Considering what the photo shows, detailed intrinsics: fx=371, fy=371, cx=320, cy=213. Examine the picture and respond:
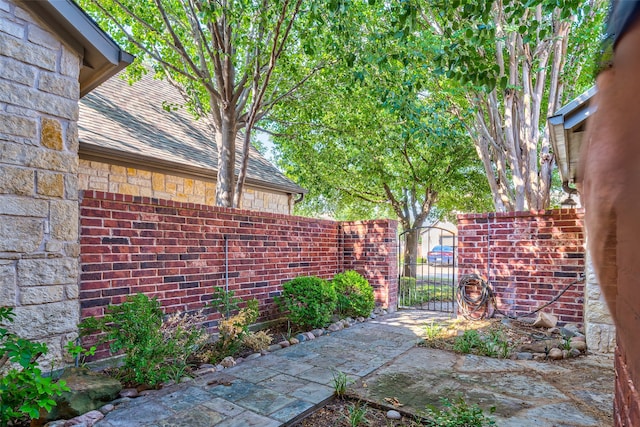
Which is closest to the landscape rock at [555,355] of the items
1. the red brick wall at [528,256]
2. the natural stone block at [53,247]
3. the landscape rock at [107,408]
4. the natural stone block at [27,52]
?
the red brick wall at [528,256]

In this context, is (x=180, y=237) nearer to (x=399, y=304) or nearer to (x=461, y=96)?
(x=399, y=304)

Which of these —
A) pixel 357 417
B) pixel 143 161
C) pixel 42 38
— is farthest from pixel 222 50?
pixel 357 417

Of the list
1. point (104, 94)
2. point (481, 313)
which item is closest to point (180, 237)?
point (481, 313)

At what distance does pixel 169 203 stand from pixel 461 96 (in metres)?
6.52

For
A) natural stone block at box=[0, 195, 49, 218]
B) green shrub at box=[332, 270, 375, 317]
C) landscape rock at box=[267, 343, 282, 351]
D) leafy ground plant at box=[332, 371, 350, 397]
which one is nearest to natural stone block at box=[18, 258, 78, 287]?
natural stone block at box=[0, 195, 49, 218]

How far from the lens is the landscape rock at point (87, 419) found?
8.75ft

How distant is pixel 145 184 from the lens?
666 cm

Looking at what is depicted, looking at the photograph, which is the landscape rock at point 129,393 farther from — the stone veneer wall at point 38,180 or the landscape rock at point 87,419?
the stone veneer wall at point 38,180

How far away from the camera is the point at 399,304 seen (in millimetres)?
7605

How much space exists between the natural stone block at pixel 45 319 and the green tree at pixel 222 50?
3368mm

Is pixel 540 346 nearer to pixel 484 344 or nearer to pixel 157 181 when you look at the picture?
pixel 484 344

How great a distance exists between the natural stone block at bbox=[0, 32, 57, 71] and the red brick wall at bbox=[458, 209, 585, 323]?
5.55 meters

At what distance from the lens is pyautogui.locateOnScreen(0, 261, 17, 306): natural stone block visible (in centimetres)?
299

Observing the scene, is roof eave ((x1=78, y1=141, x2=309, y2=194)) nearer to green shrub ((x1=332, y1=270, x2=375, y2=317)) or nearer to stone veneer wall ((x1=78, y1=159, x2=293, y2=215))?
stone veneer wall ((x1=78, y1=159, x2=293, y2=215))
